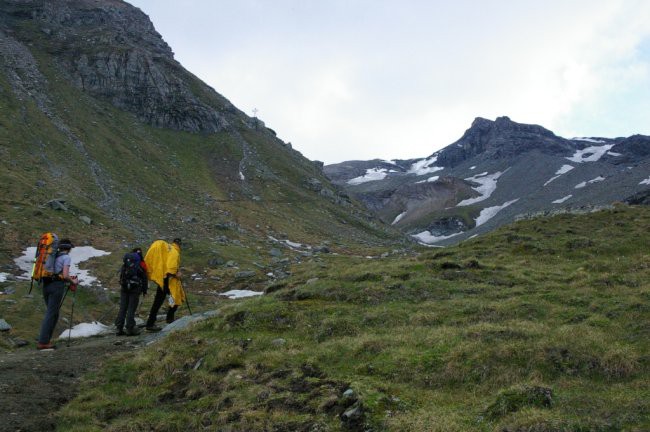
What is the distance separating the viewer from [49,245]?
1564 cm

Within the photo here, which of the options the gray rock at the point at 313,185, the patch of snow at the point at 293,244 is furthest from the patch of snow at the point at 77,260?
the gray rock at the point at 313,185

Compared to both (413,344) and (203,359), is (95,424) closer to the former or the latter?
(203,359)

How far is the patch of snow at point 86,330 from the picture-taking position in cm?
1938

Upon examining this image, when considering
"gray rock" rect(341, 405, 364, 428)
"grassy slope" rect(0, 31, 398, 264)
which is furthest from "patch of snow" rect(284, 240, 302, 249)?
"gray rock" rect(341, 405, 364, 428)

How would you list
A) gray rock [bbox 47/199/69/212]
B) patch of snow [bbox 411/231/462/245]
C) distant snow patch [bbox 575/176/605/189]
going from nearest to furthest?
1. gray rock [bbox 47/199/69/212]
2. patch of snow [bbox 411/231/462/245]
3. distant snow patch [bbox 575/176/605/189]

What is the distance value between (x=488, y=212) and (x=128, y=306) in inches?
7017

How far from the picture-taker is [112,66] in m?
88.1

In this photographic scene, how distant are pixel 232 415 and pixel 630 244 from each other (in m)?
24.3

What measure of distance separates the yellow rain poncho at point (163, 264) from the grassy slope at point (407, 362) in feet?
10.5

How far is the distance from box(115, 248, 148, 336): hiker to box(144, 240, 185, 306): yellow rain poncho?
1.33ft

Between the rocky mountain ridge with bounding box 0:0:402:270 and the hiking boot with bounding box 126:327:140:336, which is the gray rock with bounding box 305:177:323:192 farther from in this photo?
the hiking boot with bounding box 126:327:140:336

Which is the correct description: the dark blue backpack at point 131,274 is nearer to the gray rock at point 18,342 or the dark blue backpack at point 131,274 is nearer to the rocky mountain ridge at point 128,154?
the gray rock at point 18,342

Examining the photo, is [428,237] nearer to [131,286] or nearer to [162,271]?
[162,271]

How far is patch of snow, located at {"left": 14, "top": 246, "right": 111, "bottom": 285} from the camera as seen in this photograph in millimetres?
28244
